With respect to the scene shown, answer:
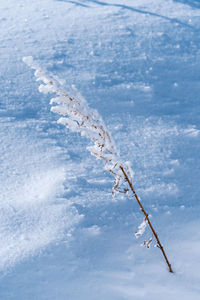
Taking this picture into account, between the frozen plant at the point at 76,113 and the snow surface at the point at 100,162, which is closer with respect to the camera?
the frozen plant at the point at 76,113

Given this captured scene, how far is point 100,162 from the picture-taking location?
2.55 meters

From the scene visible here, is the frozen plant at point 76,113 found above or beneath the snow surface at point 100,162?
above

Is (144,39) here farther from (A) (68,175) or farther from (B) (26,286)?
(B) (26,286)

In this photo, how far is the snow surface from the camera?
1.76 metres

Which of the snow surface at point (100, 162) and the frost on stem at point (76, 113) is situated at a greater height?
the frost on stem at point (76, 113)

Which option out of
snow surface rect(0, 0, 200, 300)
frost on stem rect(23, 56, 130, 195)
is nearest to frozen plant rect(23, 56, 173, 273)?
frost on stem rect(23, 56, 130, 195)

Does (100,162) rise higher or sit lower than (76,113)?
lower

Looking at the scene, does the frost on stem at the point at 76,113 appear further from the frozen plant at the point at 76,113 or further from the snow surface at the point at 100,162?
the snow surface at the point at 100,162

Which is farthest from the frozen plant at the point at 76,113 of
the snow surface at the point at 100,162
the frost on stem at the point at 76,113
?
the snow surface at the point at 100,162

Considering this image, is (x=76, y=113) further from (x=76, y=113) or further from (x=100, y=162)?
(x=100, y=162)

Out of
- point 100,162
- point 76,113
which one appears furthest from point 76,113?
point 100,162

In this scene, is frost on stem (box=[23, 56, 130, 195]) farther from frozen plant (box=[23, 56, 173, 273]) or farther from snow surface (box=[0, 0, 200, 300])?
snow surface (box=[0, 0, 200, 300])

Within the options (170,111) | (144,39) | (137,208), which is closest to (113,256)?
(137,208)

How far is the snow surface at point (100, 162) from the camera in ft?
5.77
